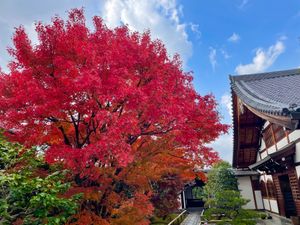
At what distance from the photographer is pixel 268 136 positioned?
1672cm

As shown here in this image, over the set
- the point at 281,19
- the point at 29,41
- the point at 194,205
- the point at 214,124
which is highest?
the point at 281,19

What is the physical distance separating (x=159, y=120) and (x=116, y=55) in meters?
2.64

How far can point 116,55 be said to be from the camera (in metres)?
7.96

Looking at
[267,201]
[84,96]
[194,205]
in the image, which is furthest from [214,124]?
[194,205]

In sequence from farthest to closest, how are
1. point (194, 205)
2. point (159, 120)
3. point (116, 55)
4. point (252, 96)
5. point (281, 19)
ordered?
point (194, 205)
point (281, 19)
point (252, 96)
point (159, 120)
point (116, 55)

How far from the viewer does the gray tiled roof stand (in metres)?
11.2

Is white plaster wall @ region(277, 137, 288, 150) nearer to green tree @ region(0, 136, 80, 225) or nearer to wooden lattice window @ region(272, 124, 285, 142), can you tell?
wooden lattice window @ region(272, 124, 285, 142)

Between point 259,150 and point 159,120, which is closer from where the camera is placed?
point 159,120

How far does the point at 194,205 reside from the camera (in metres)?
35.9

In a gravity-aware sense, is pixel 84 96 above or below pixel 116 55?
below

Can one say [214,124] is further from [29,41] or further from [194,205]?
[194,205]

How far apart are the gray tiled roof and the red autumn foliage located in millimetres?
3302

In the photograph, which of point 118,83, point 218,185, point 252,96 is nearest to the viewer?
point 118,83

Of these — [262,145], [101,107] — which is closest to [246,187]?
[262,145]
